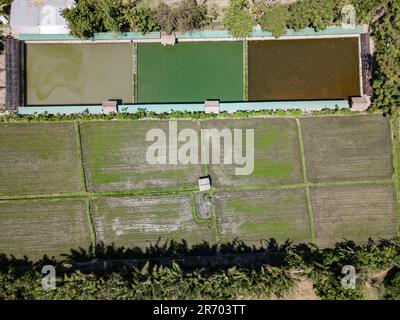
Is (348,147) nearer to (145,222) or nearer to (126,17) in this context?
(145,222)

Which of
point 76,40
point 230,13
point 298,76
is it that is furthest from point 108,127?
point 298,76

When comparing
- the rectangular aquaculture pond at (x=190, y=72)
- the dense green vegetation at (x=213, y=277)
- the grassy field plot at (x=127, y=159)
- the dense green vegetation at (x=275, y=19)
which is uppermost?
the dense green vegetation at (x=275, y=19)

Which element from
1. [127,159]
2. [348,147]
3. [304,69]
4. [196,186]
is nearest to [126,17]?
[127,159]

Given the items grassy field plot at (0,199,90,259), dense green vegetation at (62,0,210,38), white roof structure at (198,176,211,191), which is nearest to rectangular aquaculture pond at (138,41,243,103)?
dense green vegetation at (62,0,210,38)

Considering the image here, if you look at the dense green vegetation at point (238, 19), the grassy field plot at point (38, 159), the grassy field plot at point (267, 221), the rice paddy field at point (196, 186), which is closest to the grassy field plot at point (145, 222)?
the rice paddy field at point (196, 186)

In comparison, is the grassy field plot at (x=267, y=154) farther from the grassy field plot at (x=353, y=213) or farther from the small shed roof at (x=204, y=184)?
the grassy field plot at (x=353, y=213)
